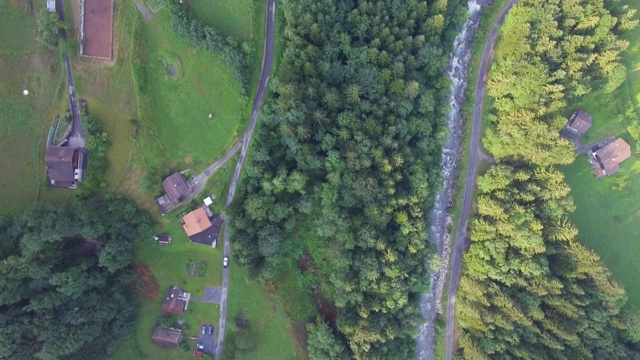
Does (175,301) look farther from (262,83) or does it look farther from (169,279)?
→ (262,83)

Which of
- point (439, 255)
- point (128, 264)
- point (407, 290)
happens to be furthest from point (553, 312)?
point (128, 264)

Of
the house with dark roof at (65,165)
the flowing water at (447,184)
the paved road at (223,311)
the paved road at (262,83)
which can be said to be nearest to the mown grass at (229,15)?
the paved road at (262,83)

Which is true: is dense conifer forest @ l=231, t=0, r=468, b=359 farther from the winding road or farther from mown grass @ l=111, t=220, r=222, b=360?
mown grass @ l=111, t=220, r=222, b=360

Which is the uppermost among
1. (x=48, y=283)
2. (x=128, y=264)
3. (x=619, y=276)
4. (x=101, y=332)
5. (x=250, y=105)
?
(x=250, y=105)

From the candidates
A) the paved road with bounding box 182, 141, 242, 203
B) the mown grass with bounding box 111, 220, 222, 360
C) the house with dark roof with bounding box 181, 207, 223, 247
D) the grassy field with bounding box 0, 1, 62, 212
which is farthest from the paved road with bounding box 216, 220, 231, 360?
the grassy field with bounding box 0, 1, 62, 212

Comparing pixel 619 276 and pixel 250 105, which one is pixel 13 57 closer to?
pixel 250 105

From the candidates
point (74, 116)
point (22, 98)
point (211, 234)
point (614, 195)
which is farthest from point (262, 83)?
point (614, 195)
